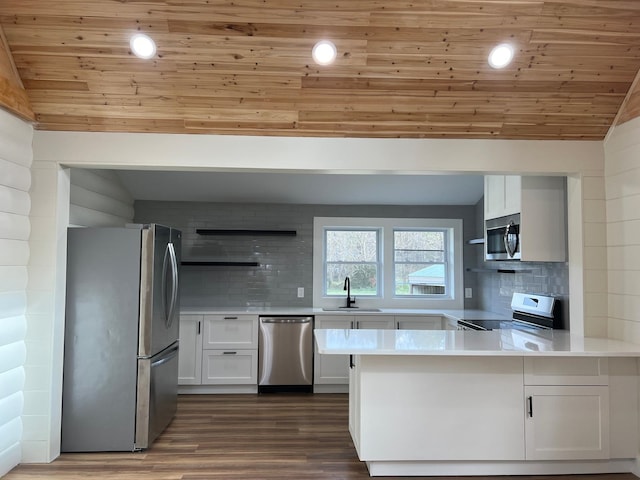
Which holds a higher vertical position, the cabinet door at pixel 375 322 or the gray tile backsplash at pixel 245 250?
the gray tile backsplash at pixel 245 250

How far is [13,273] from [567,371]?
3566 mm

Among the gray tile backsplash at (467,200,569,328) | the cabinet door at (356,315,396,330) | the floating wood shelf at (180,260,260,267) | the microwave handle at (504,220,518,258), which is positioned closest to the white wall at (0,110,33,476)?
the floating wood shelf at (180,260,260,267)

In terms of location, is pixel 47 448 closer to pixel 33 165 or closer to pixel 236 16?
pixel 33 165

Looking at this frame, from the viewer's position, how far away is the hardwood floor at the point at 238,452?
9.38 feet

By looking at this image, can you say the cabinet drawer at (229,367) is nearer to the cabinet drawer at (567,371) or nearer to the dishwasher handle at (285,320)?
the dishwasher handle at (285,320)

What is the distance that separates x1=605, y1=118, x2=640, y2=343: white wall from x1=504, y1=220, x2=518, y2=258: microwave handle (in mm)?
636

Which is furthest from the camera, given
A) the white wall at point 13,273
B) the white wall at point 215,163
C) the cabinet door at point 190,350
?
the cabinet door at point 190,350

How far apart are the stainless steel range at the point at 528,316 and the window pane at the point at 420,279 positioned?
1.28 m

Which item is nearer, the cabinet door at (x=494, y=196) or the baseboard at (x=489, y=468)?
the baseboard at (x=489, y=468)

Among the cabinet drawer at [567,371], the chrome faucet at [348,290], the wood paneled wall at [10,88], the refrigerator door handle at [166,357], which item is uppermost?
the wood paneled wall at [10,88]

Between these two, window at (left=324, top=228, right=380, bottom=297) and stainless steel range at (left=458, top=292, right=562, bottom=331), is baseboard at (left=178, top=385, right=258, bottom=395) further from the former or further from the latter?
stainless steel range at (left=458, top=292, right=562, bottom=331)

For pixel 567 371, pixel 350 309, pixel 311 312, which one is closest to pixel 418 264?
pixel 350 309

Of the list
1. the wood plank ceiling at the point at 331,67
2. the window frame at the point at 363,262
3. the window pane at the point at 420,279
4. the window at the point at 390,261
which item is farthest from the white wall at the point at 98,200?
the window pane at the point at 420,279

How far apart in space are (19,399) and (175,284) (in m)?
1.29
